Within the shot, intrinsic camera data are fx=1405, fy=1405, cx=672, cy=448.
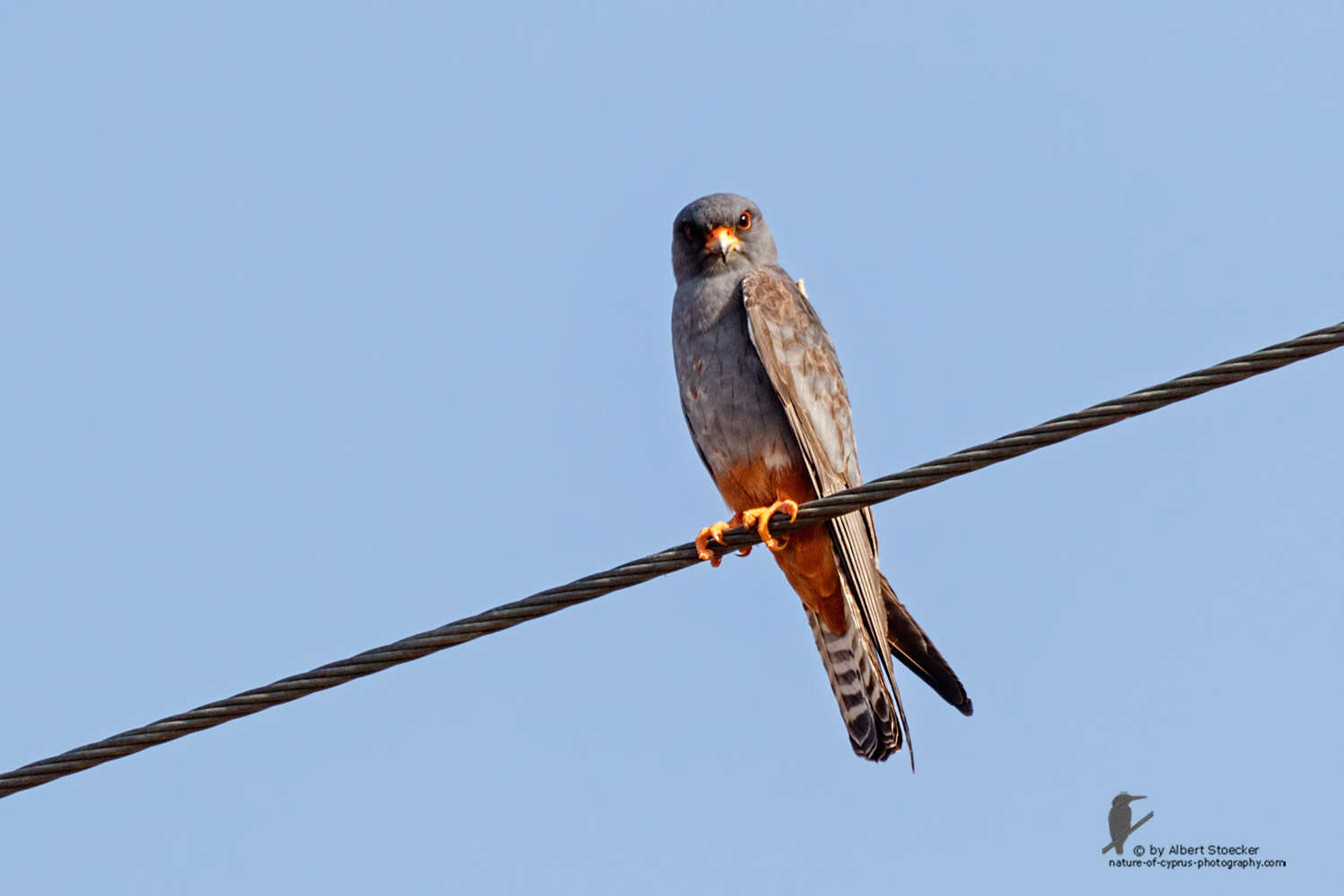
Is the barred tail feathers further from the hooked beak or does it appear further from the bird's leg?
the hooked beak

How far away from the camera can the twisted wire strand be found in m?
3.40

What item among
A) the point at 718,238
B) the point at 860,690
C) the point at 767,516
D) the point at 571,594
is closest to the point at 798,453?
the point at 767,516

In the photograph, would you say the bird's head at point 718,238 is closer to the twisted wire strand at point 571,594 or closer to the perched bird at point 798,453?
the perched bird at point 798,453

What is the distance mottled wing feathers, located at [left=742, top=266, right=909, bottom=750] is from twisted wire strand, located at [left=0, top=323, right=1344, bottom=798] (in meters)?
1.70

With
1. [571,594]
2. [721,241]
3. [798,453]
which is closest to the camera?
[571,594]

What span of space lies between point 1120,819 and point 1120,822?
0.9 inches

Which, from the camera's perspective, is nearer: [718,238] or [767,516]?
[767,516]

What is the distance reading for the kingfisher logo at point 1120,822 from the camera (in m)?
7.01

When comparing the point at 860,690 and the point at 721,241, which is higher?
the point at 721,241

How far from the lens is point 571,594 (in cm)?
375

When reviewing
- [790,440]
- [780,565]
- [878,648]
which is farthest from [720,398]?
[878,648]

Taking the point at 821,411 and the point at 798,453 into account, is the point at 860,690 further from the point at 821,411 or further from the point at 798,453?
the point at 821,411

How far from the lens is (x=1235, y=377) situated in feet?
11.2

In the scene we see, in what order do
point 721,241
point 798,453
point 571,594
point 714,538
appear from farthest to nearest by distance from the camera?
point 721,241 < point 798,453 < point 714,538 < point 571,594
